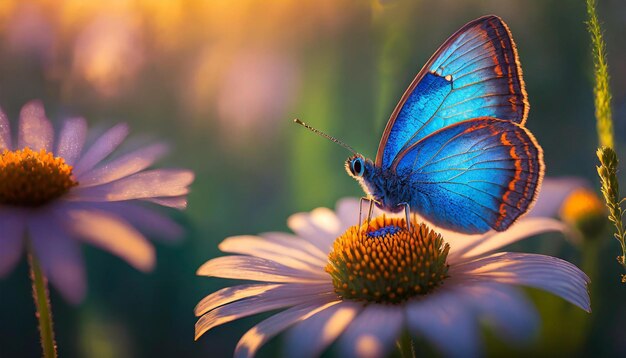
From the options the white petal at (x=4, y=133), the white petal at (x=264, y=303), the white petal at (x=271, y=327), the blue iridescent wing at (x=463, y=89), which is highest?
the white petal at (x=4, y=133)

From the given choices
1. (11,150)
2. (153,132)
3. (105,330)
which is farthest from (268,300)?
(153,132)

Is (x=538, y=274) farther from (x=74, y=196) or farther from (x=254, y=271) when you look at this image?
(x=74, y=196)

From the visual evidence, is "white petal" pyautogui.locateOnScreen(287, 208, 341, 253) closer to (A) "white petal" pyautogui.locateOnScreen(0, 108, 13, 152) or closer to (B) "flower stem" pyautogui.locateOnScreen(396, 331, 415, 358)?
(B) "flower stem" pyautogui.locateOnScreen(396, 331, 415, 358)

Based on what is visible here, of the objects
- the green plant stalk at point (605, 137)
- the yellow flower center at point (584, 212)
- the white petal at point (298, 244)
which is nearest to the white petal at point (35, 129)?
Answer: the white petal at point (298, 244)

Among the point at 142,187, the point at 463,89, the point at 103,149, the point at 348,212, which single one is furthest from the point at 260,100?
the point at 142,187

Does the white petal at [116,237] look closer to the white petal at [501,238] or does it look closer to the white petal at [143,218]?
the white petal at [143,218]

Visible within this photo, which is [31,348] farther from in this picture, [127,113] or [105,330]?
[127,113]
